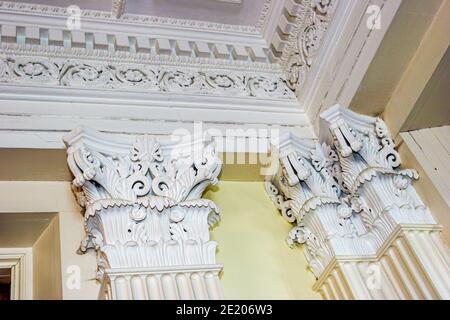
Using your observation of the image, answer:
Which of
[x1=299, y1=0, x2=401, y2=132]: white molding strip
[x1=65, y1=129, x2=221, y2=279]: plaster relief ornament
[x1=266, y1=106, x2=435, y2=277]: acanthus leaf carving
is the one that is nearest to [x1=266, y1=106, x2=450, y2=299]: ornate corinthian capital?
[x1=266, y1=106, x2=435, y2=277]: acanthus leaf carving

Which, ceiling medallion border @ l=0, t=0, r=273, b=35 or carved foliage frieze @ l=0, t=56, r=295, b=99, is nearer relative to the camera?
carved foliage frieze @ l=0, t=56, r=295, b=99

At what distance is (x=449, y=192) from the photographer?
1691 mm

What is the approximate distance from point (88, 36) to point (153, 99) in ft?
1.42

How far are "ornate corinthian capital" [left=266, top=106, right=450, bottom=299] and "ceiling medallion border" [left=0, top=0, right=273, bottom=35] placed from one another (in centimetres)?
77

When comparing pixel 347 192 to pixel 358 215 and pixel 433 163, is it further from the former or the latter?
pixel 433 163

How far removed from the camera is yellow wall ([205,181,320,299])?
5.75 ft

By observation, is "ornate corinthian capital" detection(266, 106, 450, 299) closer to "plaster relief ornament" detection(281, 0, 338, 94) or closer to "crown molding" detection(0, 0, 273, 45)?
"plaster relief ornament" detection(281, 0, 338, 94)

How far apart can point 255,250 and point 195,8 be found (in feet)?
3.88

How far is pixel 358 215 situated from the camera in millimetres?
1848

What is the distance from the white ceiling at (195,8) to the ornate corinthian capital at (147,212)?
2.57ft

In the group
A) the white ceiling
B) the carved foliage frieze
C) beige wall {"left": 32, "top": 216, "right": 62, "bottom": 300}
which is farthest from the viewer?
the white ceiling

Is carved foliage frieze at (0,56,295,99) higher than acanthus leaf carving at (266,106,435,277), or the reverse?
carved foliage frieze at (0,56,295,99)

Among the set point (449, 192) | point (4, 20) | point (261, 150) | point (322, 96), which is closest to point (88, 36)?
point (4, 20)
